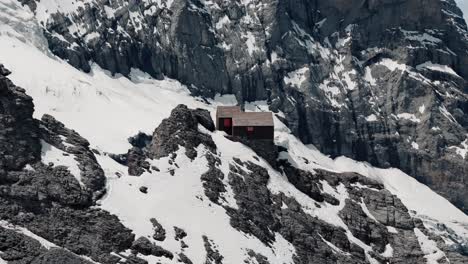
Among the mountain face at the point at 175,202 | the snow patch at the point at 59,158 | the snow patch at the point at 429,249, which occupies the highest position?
the snow patch at the point at 59,158

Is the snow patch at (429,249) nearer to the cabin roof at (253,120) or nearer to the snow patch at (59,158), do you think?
the cabin roof at (253,120)

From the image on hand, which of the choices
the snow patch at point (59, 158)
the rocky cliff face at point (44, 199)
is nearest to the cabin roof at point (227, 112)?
the rocky cliff face at point (44, 199)

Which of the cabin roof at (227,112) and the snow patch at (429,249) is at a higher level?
the cabin roof at (227,112)

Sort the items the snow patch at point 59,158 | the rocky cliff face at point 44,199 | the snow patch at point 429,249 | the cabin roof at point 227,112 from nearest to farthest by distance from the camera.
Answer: the rocky cliff face at point 44,199 < the snow patch at point 59,158 < the snow patch at point 429,249 < the cabin roof at point 227,112

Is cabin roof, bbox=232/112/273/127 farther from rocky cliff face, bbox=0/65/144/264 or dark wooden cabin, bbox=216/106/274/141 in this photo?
rocky cliff face, bbox=0/65/144/264

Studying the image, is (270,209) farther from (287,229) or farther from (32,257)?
(32,257)

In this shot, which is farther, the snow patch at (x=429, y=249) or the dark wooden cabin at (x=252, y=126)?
the dark wooden cabin at (x=252, y=126)

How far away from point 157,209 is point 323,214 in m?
31.4

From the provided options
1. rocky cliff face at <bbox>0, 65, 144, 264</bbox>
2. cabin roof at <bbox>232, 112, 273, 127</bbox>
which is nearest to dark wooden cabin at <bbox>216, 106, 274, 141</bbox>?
cabin roof at <bbox>232, 112, 273, 127</bbox>

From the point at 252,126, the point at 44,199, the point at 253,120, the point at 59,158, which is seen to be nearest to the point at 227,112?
the point at 253,120

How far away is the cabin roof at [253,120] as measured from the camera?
141m

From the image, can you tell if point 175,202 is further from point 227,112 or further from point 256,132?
point 227,112

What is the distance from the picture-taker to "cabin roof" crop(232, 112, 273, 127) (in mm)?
141375

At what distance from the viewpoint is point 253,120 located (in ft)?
465
